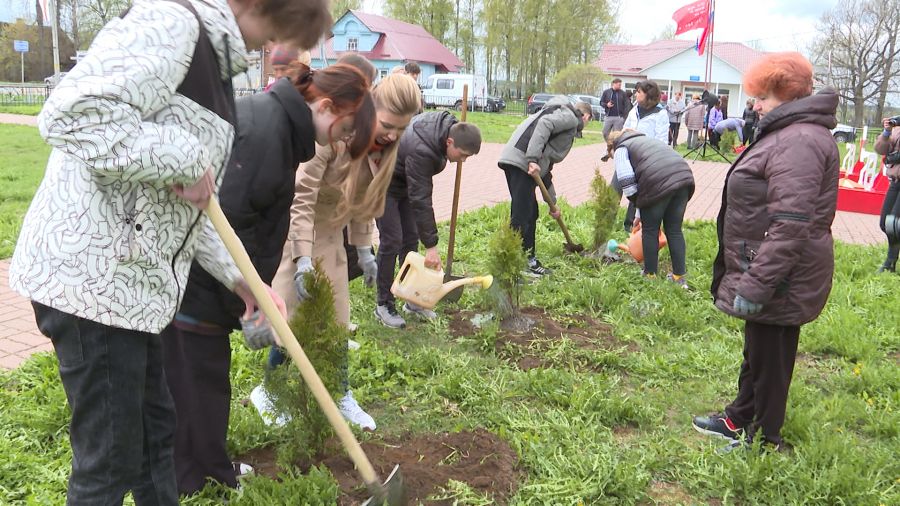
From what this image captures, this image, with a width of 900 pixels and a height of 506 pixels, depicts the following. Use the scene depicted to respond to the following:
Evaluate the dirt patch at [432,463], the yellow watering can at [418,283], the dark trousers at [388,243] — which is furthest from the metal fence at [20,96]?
the dirt patch at [432,463]

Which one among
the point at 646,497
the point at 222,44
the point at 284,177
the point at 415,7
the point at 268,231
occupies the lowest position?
the point at 646,497

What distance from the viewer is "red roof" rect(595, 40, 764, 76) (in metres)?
50.8

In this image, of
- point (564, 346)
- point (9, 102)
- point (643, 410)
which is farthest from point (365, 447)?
point (9, 102)

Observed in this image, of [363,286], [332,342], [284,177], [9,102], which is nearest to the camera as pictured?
[284,177]

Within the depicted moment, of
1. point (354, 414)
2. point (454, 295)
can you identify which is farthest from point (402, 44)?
point (354, 414)

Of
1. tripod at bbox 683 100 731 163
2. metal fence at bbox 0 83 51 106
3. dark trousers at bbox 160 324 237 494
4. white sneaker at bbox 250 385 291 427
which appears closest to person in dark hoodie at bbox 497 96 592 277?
white sneaker at bbox 250 385 291 427

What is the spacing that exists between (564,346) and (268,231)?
2528 millimetres

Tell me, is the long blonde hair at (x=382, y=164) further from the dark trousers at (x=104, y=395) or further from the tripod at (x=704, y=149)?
the tripod at (x=704, y=149)

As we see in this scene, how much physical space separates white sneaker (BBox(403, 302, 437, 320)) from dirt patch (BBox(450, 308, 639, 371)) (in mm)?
151

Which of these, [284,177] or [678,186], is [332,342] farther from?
[678,186]

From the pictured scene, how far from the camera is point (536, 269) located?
6.32 m

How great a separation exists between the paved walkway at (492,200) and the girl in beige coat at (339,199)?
1.87 metres

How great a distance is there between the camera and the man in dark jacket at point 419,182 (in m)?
4.54

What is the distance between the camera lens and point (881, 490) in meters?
2.93
